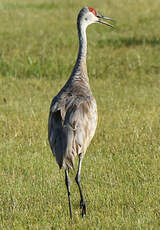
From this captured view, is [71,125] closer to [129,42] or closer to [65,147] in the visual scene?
[65,147]

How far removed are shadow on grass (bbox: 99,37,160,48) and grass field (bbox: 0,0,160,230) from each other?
0.10 feet

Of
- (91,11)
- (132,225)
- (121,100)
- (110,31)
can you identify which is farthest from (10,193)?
(110,31)

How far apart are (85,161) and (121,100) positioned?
10.7ft

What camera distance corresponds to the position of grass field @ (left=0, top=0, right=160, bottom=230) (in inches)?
202

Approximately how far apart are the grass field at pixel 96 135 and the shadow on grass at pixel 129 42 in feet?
0.10

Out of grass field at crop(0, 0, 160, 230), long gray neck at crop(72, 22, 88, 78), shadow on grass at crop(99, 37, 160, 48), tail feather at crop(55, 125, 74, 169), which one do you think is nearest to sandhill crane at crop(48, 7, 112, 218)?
tail feather at crop(55, 125, 74, 169)

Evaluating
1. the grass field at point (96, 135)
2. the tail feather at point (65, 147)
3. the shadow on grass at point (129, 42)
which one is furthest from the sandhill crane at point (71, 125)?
the shadow on grass at point (129, 42)

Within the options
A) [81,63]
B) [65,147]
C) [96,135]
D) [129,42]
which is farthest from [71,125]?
[129,42]

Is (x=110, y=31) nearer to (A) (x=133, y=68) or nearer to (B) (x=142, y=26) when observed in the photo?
(B) (x=142, y=26)

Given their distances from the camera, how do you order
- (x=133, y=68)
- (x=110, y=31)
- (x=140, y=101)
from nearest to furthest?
(x=140, y=101) → (x=133, y=68) → (x=110, y=31)

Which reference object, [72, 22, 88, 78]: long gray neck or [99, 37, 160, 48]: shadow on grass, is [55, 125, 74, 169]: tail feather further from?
[99, 37, 160, 48]: shadow on grass

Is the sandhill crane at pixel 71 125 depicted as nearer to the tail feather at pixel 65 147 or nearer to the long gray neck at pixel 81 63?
the tail feather at pixel 65 147

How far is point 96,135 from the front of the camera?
25.2ft

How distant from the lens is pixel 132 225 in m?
4.70
